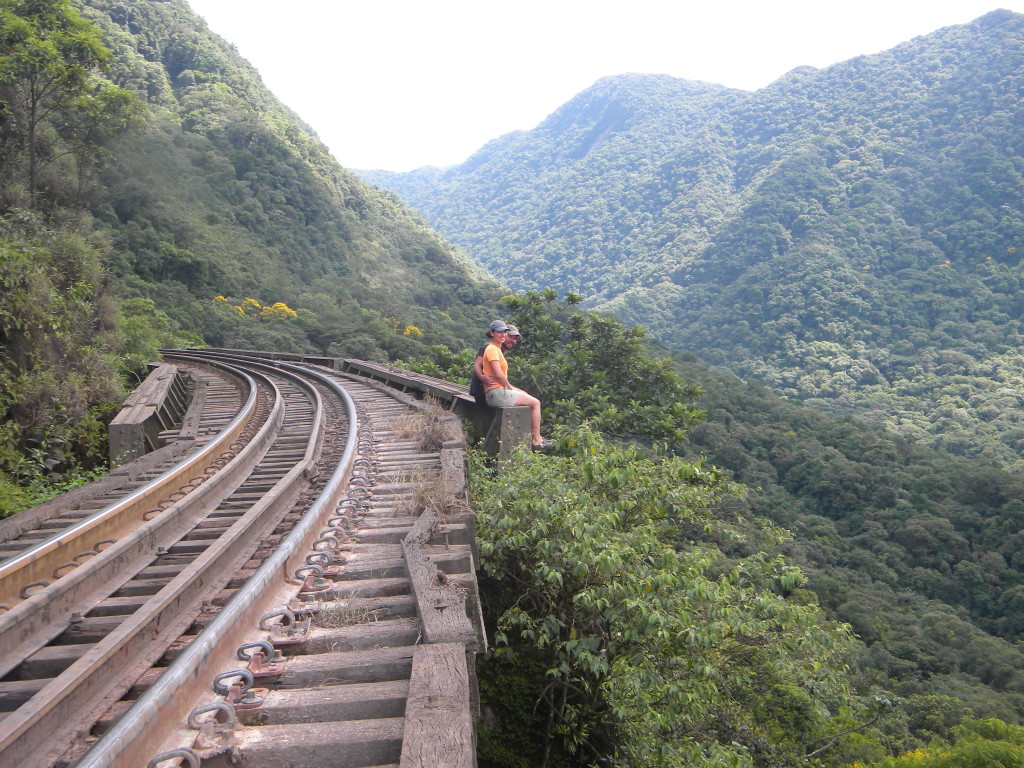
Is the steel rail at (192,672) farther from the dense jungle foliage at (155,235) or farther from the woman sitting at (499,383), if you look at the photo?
the dense jungle foliage at (155,235)

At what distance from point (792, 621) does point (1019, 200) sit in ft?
454

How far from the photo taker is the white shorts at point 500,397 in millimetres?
6961

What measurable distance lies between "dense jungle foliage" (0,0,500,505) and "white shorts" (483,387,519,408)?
4416mm

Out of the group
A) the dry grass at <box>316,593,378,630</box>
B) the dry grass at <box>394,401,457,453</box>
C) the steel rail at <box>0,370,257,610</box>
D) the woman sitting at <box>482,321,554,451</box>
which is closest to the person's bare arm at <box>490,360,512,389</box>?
the woman sitting at <box>482,321,554,451</box>

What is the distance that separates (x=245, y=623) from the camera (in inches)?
121

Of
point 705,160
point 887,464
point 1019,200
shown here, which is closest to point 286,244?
point 887,464

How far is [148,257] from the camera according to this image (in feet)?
132

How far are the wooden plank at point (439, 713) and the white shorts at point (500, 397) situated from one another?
13.9ft

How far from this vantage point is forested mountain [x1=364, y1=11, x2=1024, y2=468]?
88.4 meters

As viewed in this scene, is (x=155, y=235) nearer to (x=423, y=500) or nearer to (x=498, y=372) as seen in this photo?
(x=498, y=372)

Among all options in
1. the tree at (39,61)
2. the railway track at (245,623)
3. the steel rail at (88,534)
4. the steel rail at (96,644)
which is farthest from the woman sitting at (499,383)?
the tree at (39,61)

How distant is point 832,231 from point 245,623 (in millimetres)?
132718

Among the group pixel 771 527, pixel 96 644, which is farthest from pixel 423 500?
pixel 771 527

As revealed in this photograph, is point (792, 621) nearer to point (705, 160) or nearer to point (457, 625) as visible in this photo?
point (457, 625)
